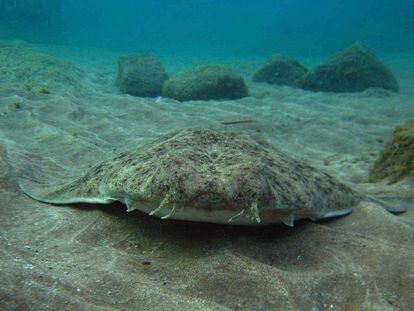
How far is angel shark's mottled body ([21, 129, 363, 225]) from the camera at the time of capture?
2.24 meters

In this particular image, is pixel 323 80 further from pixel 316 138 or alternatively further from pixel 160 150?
pixel 160 150

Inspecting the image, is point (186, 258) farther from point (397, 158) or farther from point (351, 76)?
point (351, 76)

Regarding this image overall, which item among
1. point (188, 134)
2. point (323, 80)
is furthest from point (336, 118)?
point (188, 134)

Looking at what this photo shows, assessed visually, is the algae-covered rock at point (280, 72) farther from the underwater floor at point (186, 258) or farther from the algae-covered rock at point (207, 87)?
the underwater floor at point (186, 258)

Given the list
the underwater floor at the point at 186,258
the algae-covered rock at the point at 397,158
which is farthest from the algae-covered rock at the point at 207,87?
the algae-covered rock at the point at 397,158

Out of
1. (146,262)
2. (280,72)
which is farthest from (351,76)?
(146,262)

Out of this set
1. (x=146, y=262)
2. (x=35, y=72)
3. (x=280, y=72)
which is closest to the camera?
(x=146, y=262)

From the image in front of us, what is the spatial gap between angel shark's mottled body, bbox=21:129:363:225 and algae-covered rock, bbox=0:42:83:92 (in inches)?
339

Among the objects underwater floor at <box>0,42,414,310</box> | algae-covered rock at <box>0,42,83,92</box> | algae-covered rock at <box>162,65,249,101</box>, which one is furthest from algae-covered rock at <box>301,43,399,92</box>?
underwater floor at <box>0,42,414,310</box>

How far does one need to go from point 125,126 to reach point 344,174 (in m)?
4.95

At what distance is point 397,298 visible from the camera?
2201mm

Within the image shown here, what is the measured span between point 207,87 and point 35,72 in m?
6.86

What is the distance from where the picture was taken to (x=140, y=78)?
13.3 meters

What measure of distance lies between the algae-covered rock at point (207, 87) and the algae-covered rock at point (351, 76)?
4.02 m
